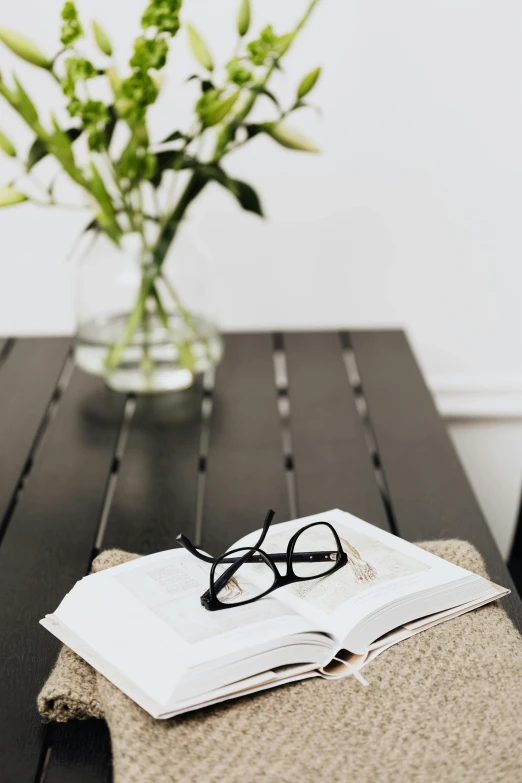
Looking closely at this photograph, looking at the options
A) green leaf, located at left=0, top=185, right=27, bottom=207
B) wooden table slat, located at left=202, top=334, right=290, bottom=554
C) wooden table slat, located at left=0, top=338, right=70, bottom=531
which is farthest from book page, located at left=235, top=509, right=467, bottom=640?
Answer: green leaf, located at left=0, top=185, right=27, bottom=207

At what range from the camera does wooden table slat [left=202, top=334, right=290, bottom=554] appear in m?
0.97

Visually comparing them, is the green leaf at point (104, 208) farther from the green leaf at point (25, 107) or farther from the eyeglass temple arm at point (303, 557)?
the eyeglass temple arm at point (303, 557)

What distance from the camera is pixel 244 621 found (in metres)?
0.64

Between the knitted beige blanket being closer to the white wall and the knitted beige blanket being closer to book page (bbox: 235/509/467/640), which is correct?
book page (bbox: 235/509/467/640)

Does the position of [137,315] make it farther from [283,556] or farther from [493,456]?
[493,456]

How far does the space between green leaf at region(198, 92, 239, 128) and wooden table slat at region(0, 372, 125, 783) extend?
408mm

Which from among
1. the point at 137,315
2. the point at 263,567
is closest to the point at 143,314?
the point at 137,315

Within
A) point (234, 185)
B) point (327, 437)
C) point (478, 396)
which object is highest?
point (234, 185)

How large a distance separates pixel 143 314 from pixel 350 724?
75cm

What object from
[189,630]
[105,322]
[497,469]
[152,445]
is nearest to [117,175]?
[105,322]

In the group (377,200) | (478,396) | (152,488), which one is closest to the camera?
(152,488)

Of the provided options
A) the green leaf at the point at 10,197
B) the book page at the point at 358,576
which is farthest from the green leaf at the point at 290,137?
the book page at the point at 358,576

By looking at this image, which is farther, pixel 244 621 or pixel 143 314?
pixel 143 314

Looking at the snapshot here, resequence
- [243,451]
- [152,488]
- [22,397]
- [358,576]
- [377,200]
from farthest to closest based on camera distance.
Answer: [377,200] → [22,397] → [243,451] → [152,488] → [358,576]
